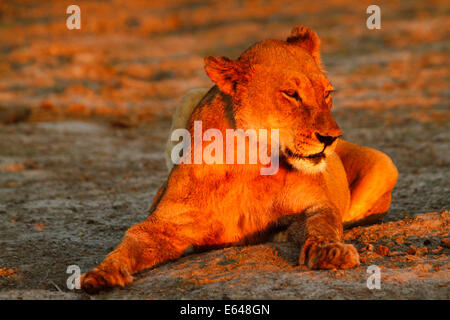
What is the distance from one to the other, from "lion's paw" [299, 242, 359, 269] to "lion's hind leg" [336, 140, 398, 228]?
5.30ft

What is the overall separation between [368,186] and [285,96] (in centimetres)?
171

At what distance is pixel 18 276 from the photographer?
161 inches

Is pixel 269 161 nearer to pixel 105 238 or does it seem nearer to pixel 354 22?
pixel 105 238

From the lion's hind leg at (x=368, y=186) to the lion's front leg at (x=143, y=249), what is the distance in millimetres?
1659

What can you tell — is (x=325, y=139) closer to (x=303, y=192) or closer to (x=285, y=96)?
(x=285, y=96)

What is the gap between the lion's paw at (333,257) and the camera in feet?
11.9

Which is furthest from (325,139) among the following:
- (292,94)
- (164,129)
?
(164,129)

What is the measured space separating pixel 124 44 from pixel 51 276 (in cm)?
1329

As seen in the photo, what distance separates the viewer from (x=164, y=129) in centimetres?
1002

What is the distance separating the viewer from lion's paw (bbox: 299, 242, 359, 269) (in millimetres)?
3621

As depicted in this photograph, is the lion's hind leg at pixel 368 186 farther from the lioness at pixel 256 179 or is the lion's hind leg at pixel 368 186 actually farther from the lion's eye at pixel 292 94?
the lion's eye at pixel 292 94

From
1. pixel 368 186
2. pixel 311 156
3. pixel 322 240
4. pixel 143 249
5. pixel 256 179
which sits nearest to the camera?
pixel 322 240

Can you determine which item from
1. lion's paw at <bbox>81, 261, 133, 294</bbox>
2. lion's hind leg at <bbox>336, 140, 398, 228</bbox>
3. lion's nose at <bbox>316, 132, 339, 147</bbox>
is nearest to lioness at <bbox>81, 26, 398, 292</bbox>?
lion's nose at <bbox>316, 132, 339, 147</bbox>

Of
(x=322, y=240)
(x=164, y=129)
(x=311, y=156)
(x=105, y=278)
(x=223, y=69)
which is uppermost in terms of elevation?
(x=223, y=69)
